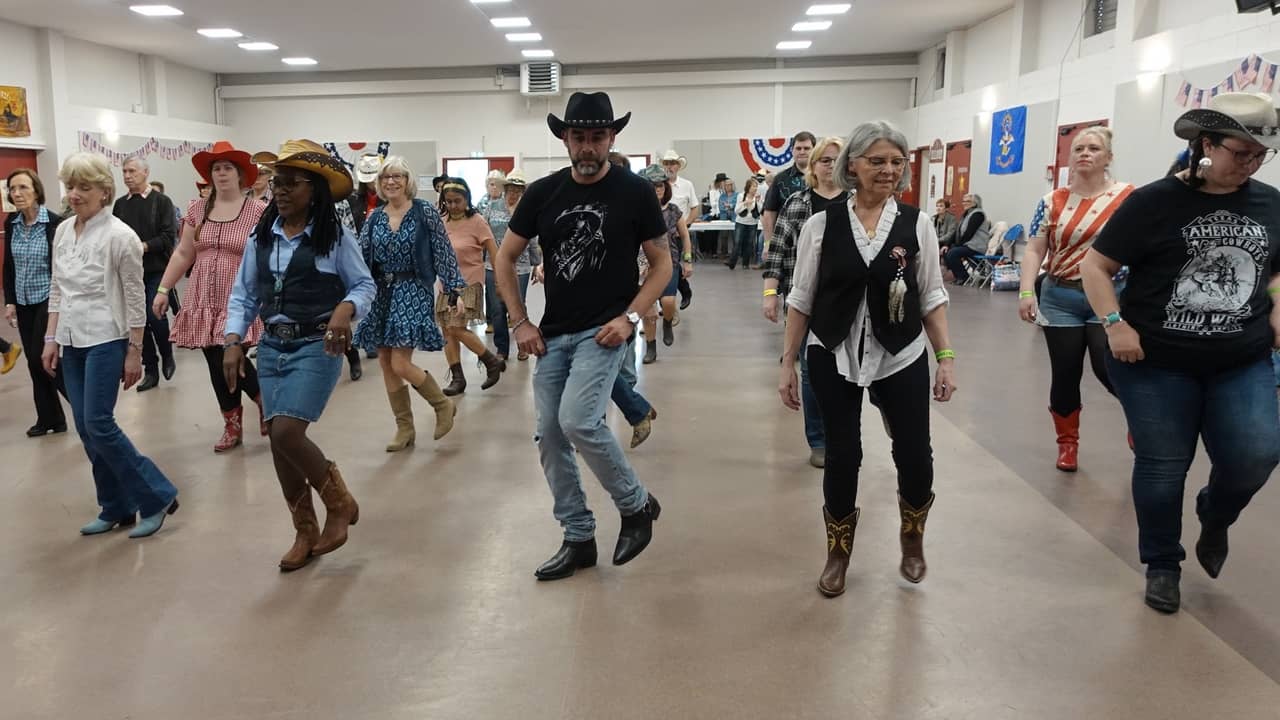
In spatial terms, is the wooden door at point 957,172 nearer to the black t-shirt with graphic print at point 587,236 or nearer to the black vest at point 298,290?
the black t-shirt with graphic print at point 587,236

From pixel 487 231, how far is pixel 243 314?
330 centimetres

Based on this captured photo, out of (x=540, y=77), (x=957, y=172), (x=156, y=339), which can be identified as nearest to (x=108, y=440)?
(x=156, y=339)

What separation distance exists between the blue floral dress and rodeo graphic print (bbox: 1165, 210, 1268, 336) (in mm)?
3393

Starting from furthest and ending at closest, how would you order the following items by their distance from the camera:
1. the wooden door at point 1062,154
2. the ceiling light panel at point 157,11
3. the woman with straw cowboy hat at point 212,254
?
the ceiling light panel at point 157,11 → the wooden door at point 1062,154 → the woman with straw cowboy hat at point 212,254

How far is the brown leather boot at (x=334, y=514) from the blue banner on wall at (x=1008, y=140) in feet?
41.5

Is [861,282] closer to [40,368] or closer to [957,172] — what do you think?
[40,368]

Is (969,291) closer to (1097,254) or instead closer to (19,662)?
(1097,254)

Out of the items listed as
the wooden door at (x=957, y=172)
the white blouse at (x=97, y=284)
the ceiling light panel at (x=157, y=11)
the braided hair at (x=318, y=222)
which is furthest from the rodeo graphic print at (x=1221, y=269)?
the ceiling light panel at (x=157, y=11)

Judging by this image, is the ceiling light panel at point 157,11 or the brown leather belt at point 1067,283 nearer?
the brown leather belt at point 1067,283

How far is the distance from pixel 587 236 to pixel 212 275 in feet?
8.52

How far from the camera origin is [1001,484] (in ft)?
14.2

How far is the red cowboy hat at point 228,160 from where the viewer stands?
170 inches

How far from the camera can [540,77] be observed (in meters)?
20.5

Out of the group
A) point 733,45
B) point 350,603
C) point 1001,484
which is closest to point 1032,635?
point 1001,484
